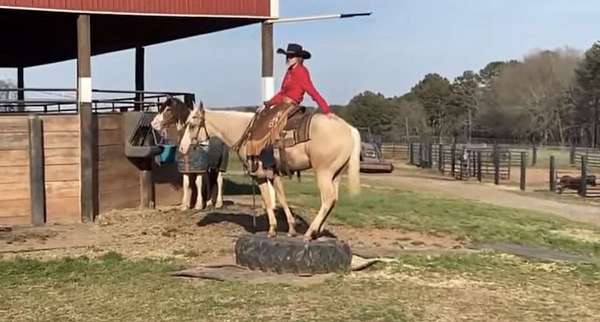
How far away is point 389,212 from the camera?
16422 millimetres

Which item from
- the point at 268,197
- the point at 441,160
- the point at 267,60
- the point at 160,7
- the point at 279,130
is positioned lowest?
the point at 441,160

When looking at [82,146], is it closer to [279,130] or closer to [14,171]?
[14,171]

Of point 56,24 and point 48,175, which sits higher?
point 56,24

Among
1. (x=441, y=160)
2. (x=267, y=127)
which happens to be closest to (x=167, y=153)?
(x=267, y=127)

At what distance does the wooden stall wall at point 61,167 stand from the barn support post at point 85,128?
0.10 metres

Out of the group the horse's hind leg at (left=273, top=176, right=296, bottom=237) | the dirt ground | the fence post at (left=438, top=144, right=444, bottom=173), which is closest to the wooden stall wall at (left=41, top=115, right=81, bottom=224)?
the dirt ground

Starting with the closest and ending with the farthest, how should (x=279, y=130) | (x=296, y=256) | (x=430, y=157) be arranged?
(x=296, y=256), (x=279, y=130), (x=430, y=157)

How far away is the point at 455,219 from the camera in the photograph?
1580 cm

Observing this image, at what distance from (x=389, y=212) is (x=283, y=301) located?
929 centimetres

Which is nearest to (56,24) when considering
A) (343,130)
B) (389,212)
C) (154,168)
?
(154,168)

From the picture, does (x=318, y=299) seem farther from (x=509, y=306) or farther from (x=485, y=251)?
(x=485, y=251)

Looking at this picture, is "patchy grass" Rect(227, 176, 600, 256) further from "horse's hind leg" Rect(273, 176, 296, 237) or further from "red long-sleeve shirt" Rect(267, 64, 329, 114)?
"red long-sleeve shirt" Rect(267, 64, 329, 114)

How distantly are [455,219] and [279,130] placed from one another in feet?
24.6

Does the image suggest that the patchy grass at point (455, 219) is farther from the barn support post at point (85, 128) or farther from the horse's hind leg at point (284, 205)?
the barn support post at point (85, 128)
